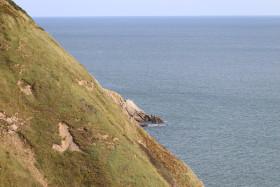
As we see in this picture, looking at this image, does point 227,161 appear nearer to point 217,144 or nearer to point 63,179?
point 217,144

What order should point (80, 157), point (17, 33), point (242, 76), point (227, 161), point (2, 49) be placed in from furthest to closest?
1. point (242, 76)
2. point (227, 161)
3. point (17, 33)
4. point (2, 49)
5. point (80, 157)

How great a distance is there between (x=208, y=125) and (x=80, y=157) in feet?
239

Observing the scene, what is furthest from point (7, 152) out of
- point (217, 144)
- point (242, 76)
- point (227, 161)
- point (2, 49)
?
point (242, 76)

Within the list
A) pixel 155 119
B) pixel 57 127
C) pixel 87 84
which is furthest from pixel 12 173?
pixel 155 119

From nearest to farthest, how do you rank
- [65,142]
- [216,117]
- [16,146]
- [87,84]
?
1. [16,146]
2. [65,142]
3. [87,84]
4. [216,117]

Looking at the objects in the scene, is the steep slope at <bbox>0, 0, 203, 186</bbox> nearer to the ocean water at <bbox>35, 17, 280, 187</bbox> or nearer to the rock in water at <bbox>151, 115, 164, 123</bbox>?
the ocean water at <bbox>35, 17, 280, 187</bbox>

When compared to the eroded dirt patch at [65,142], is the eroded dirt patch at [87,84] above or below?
above

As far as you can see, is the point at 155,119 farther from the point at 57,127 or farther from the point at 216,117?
the point at 57,127

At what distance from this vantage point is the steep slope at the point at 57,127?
41.6 meters

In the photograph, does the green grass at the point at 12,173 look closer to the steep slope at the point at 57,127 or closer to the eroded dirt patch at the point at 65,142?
the steep slope at the point at 57,127

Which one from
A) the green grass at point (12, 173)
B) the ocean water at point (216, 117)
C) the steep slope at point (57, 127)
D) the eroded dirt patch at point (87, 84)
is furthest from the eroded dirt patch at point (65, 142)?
the ocean water at point (216, 117)

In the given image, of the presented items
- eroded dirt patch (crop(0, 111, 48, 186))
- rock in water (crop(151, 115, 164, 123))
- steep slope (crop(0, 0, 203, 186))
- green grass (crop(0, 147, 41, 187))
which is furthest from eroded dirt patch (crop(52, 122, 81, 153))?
rock in water (crop(151, 115, 164, 123))

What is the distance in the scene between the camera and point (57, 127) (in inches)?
1789

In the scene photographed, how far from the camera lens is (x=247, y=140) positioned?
100 m
